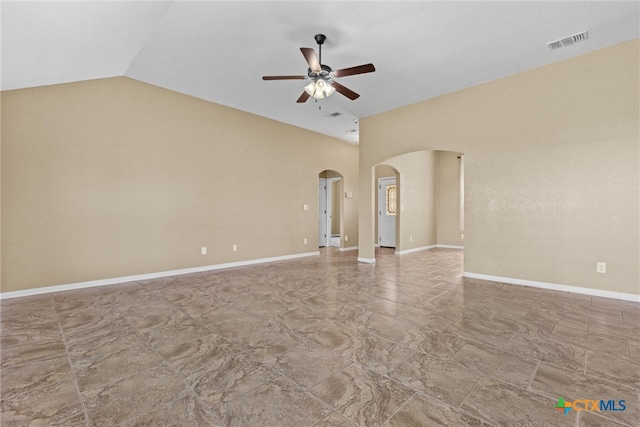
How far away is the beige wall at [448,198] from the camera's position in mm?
8688

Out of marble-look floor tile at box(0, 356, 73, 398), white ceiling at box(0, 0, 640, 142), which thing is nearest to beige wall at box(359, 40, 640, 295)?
white ceiling at box(0, 0, 640, 142)

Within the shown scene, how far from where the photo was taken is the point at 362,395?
169cm

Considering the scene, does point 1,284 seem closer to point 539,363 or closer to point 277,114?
point 277,114

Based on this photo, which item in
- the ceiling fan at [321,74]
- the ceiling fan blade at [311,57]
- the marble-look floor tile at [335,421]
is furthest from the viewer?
the ceiling fan at [321,74]

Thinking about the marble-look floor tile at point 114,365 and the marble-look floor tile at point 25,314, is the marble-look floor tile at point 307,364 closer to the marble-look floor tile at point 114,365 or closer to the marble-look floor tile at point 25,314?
the marble-look floor tile at point 114,365

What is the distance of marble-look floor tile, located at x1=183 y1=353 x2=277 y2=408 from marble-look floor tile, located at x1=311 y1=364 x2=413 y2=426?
0.42m

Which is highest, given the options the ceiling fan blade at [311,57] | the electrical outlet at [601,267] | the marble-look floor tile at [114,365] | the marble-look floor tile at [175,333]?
the ceiling fan blade at [311,57]

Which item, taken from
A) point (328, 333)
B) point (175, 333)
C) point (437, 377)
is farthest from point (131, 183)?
point (437, 377)

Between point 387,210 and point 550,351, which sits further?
point 387,210

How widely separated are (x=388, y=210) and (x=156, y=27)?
23.5 ft

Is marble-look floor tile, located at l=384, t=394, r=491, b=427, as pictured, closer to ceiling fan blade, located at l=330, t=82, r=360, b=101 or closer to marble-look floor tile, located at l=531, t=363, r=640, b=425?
marble-look floor tile, located at l=531, t=363, r=640, b=425

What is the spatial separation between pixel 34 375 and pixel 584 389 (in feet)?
12.0

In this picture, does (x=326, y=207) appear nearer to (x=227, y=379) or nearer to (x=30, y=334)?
(x=30, y=334)

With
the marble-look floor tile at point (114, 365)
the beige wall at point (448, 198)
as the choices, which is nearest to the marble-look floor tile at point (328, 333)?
the marble-look floor tile at point (114, 365)
